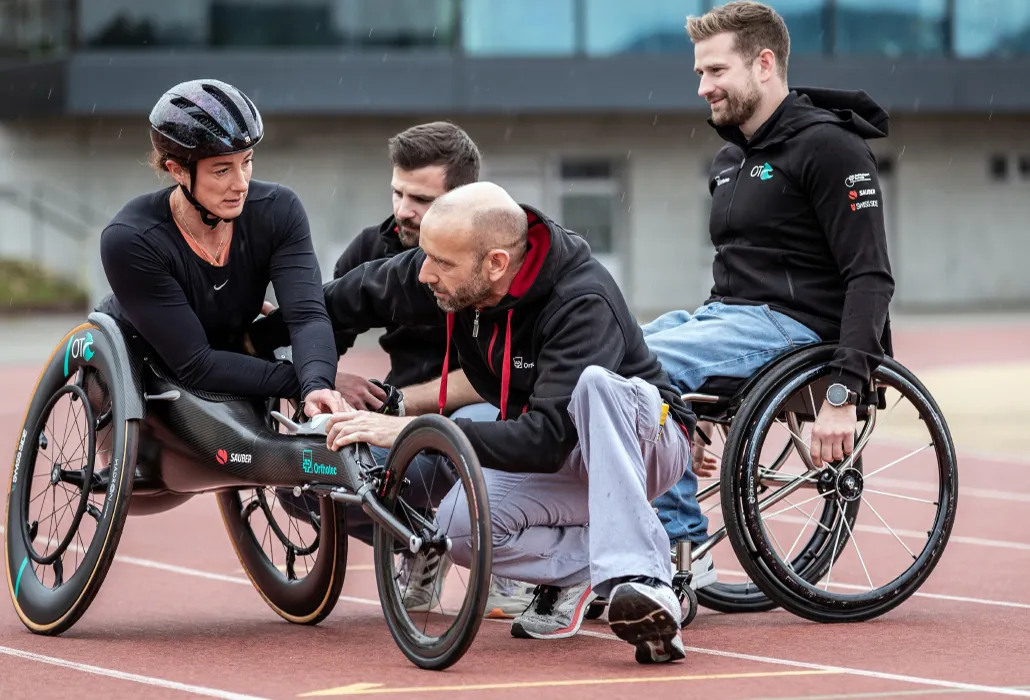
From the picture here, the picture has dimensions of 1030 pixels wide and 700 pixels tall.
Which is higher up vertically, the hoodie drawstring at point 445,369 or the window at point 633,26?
the window at point 633,26

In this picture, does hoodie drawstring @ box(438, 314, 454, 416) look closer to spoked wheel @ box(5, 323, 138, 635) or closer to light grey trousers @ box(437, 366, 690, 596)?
light grey trousers @ box(437, 366, 690, 596)

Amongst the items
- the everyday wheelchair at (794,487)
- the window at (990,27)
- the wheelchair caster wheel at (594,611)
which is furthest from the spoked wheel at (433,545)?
the window at (990,27)

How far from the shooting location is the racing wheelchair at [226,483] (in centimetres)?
453

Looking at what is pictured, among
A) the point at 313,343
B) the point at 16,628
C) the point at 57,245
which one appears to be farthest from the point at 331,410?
the point at 57,245

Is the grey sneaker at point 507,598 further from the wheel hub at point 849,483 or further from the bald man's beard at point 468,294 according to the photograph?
the bald man's beard at point 468,294

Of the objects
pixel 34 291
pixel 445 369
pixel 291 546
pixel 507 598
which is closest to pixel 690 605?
pixel 507 598

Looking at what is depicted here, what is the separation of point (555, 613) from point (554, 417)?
815 millimetres

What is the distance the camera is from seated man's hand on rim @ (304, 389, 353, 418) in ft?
16.2

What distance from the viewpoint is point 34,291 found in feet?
89.6

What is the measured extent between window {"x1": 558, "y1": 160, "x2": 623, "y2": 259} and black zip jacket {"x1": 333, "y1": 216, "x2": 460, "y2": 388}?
21.8m

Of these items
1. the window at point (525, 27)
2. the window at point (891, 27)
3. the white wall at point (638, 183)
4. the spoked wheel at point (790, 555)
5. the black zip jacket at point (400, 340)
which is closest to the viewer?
the spoked wheel at point (790, 555)

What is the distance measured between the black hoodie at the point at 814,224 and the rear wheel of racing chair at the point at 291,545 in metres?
1.52

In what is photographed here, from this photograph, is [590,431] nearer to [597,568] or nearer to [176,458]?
[597,568]

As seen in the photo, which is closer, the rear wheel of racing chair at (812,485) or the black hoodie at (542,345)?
the black hoodie at (542,345)
